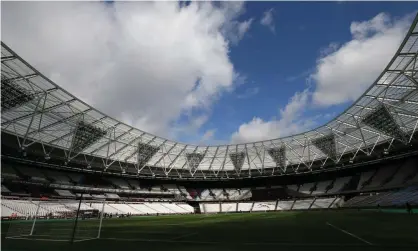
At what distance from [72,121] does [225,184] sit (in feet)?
161

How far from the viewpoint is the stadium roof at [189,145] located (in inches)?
1192

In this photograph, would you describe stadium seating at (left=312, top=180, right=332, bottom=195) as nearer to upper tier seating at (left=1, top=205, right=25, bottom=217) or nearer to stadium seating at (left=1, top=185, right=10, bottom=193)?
upper tier seating at (left=1, top=205, right=25, bottom=217)

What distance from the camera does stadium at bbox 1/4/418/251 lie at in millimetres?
25000

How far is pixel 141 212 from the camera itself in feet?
197

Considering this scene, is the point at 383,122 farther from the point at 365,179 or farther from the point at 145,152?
the point at 145,152

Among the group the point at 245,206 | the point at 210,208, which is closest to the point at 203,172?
the point at 210,208

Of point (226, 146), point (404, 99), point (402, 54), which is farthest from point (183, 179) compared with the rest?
point (402, 54)

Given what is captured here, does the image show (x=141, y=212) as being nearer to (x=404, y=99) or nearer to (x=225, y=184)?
(x=225, y=184)

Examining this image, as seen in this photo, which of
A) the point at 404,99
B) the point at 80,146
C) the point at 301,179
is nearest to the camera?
the point at 404,99

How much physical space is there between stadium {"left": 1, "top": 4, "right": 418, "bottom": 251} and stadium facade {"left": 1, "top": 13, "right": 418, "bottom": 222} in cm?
23

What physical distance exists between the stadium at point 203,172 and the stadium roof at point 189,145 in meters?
0.18

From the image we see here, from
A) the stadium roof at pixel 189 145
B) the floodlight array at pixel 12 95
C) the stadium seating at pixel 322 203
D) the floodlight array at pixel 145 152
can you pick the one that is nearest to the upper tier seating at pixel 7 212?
the stadium roof at pixel 189 145

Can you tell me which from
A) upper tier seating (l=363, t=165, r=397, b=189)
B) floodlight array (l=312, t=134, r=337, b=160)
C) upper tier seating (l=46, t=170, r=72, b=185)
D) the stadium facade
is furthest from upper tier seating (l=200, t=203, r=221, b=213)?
upper tier seating (l=363, t=165, r=397, b=189)

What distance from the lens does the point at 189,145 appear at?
62156 millimetres
